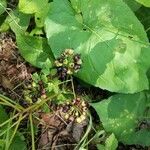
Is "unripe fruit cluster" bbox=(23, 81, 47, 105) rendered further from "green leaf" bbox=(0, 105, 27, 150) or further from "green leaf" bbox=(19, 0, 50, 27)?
"green leaf" bbox=(19, 0, 50, 27)

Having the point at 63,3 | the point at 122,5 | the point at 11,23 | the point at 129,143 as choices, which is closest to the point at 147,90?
the point at 129,143

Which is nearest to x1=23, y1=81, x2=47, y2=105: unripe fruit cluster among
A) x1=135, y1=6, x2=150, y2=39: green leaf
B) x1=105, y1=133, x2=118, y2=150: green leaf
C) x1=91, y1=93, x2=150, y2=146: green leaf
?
x1=91, y1=93, x2=150, y2=146: green leaf

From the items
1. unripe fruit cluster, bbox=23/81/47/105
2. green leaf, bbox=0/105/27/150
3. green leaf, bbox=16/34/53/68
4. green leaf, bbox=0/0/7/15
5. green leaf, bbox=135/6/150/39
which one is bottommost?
green leaf, bbox=0/105/27/150

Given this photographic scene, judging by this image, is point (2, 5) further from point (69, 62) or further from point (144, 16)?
point (144, 16)

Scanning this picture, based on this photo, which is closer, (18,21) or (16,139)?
(16,139)

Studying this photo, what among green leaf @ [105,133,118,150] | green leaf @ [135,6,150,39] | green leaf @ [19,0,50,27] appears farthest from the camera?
green leaf @ [135,6,150,39]

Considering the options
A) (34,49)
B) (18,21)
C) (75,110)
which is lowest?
(75,110)

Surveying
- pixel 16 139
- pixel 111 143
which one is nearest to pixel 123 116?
pixel 111 143
